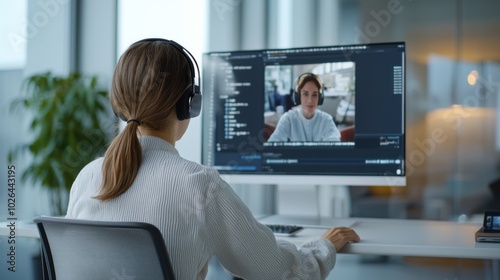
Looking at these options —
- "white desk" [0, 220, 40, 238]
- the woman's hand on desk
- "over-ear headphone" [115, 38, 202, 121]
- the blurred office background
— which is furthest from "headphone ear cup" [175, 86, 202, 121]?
the blurred office background

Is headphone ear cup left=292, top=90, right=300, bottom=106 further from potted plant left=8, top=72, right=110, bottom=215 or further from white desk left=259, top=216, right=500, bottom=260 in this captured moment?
potted plant left=8, top=72, right=110, bottom=215

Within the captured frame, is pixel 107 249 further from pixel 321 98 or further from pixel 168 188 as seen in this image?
pixel 321 98

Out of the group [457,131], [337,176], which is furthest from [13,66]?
[457,131]

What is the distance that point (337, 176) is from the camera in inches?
91.4

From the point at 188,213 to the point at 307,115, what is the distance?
1.17 meters

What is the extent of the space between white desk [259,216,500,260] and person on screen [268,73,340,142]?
0.33 meters

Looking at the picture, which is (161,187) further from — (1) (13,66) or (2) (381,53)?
(1) (13,66)

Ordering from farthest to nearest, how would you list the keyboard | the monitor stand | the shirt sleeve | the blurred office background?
the monitor stand → the blurred office background → the keyboard → the shirt sleeve

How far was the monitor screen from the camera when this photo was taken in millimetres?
2276

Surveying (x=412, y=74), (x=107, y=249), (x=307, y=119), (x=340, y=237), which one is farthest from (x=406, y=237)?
(x=412, y=74)

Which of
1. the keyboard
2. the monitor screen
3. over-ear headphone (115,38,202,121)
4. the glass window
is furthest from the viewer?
the glass window

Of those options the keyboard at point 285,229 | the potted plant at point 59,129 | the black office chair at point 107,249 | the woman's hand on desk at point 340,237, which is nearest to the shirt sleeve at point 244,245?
the black office chair at point 107,249

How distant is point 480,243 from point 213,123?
1.13 meters

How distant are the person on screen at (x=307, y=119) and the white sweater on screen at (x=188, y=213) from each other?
1000 mm
